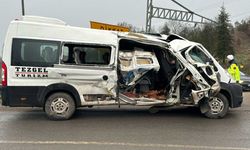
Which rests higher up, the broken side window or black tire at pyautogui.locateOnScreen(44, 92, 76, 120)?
the broken side window

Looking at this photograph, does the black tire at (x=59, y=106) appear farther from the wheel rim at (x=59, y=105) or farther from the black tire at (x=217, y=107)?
the black tire at (x=217, y=107)

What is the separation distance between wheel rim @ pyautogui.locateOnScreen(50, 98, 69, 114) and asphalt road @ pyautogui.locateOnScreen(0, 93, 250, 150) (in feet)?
1.01

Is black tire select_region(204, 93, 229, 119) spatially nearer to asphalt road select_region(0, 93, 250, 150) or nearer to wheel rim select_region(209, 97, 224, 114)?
wheel rim select_region(209, 97, 224, 114)

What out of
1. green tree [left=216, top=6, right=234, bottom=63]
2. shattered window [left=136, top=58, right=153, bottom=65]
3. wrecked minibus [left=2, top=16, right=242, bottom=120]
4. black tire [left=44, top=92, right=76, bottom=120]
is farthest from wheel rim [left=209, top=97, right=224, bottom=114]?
green tree [left=216, top=6, right=234, bottom=63]

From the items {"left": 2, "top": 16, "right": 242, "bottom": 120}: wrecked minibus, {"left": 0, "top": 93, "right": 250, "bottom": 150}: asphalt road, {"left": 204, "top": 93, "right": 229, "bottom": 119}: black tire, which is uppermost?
{"left": 2, "top": 16, "right": 242, "bottom": 120}: wrecked minibus

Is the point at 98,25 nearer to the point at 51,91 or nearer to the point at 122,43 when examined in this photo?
the point at 122,43

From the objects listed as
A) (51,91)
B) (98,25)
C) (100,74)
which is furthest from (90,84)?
(98,25)

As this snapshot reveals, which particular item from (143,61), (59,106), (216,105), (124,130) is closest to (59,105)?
(59,106)

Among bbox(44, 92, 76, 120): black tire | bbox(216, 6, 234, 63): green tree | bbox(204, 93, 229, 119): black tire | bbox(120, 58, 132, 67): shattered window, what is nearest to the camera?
bbox(44, 92, 76, 120): black tire

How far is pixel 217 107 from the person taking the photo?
941cm

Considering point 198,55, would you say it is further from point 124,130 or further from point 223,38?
point 223,38

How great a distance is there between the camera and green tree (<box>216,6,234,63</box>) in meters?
43.6

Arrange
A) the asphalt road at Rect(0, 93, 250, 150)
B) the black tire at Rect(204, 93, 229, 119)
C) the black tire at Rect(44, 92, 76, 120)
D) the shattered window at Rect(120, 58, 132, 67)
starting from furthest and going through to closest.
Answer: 1. the black tire at Rect(204, 93, 229, 119)
2. the shattered window at Rect(120, 58, 132, 67)
3. the black tire at Rect(44, 92, 76, 120)
4. the asphalt road at Rect(0, 93, 250, 150)

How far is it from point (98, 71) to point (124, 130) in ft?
5.77
